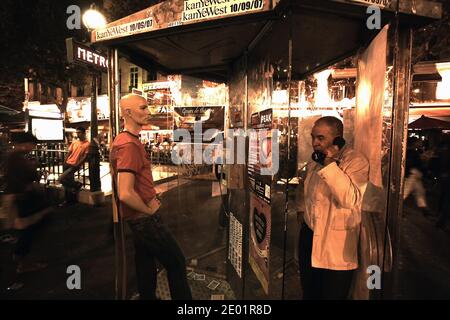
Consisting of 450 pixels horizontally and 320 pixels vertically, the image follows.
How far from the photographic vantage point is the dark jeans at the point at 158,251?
7.54 feet

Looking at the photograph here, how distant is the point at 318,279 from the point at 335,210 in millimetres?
662

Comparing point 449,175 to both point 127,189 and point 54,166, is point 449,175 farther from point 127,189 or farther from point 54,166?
point 54,166

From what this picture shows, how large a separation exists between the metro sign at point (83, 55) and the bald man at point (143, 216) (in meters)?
3.53

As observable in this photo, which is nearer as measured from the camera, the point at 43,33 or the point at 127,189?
the point at 127,189

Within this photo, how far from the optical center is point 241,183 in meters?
3.10

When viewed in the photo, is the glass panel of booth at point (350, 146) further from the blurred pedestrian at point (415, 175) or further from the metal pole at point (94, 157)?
the metal pole at point (94, 157)

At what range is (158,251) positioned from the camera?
2.32 m

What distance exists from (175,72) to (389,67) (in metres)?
2.68

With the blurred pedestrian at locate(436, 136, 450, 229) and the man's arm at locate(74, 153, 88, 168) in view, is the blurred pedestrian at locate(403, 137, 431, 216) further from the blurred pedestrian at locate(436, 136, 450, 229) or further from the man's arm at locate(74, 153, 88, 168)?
the man's arm at locate(74, 153, 88, 168)

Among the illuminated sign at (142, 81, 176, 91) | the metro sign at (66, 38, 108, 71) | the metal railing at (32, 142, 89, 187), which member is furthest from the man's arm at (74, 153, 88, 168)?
the illuminated sign at (142, 81, 176, 91)

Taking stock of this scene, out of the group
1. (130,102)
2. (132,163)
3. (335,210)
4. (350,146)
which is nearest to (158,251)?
(132,163)

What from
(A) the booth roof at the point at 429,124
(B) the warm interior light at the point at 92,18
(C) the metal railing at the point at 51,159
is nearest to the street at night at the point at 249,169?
(B) the warm interior light at the point at 92,18

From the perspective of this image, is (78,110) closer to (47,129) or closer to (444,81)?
(47,129)
